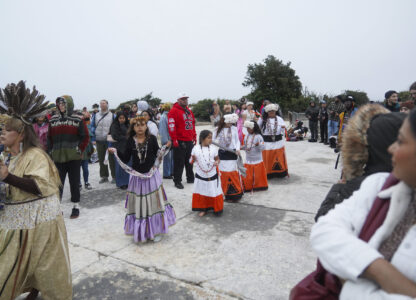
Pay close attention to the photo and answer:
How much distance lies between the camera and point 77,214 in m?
4.80

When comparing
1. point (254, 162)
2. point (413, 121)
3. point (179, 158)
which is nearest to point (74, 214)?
point (179, 158)

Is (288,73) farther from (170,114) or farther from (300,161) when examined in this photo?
(170,114)

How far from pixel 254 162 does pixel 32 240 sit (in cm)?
435

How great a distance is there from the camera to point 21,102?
2.52 metres

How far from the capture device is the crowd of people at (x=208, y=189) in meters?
0.93

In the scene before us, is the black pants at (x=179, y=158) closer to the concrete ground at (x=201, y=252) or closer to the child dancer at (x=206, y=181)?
the concrete ground at (x=201, y=252)

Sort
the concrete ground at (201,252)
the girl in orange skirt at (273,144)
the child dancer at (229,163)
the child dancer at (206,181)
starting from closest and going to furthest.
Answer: the concrete ground at (201,252)
the child dancer at (206,181)
the child dancer at (229,163)
the girl in orange skirt at (273,144)

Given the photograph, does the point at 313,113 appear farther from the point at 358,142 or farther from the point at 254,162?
the point at 358,142

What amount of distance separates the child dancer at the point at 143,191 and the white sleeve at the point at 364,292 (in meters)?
3.07

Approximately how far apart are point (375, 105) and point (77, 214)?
468 cm

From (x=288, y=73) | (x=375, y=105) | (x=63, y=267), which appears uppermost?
(x=288, y=73)

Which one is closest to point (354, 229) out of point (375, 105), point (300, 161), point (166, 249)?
point (375, 105)

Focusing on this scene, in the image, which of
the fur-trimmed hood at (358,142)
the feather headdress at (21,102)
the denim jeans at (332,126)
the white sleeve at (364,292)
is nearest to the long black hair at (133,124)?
the feather headdress at (21,102)

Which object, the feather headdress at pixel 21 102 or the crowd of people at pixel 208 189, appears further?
the feather headdress at pixel 21 102
